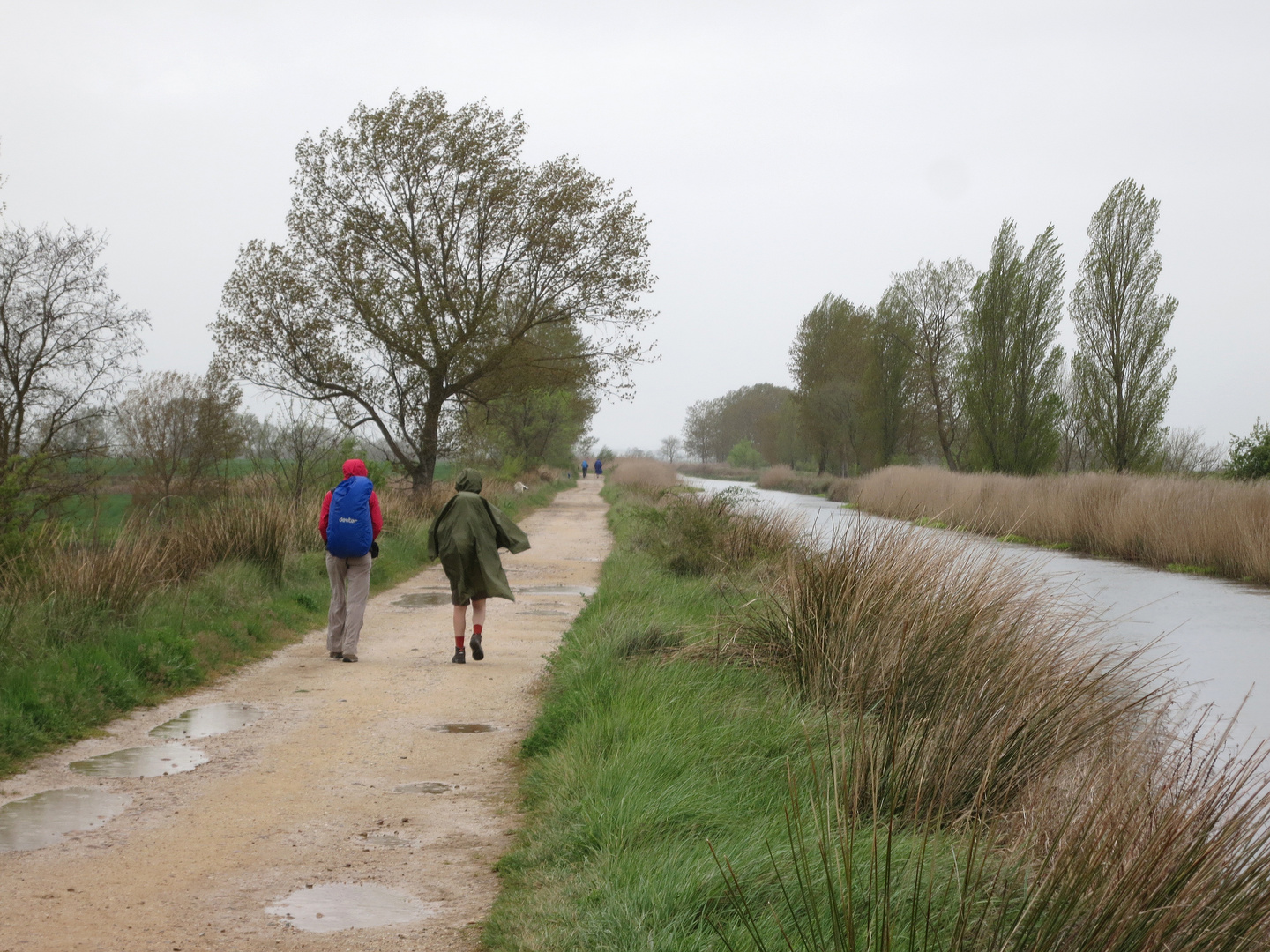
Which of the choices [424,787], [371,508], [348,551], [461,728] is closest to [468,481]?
[371,508]

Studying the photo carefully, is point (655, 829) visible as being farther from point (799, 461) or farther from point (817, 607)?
point (799, 461)

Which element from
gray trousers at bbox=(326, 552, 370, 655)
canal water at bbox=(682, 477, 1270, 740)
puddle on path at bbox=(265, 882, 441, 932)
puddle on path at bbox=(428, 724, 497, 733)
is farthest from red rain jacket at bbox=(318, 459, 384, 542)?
puddle on path at bbox=(265, 882, 441, 932)

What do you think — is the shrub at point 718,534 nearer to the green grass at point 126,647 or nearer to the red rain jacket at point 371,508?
the red rain jacket at point 371,508

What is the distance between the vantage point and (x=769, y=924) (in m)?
3.45

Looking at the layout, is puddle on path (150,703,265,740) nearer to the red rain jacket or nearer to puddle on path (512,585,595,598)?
the red rain jacket

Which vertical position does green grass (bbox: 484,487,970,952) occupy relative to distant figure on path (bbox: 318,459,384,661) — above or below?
below

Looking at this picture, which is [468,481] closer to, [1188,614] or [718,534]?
[718,534]

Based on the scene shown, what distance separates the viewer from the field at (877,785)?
3078 millimetres

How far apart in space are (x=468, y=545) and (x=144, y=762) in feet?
13.9

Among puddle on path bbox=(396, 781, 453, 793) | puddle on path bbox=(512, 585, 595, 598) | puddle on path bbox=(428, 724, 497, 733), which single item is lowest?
puddle on path bbox=(396, 781, 453, 793)

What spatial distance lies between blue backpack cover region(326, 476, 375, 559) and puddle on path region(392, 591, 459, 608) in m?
3.69

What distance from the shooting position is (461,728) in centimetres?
750

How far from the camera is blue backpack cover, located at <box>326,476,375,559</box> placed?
10.2m

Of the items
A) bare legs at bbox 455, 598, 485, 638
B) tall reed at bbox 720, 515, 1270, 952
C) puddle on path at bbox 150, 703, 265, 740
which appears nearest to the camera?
tall reed at bbox 720, 515, 1270, 952
